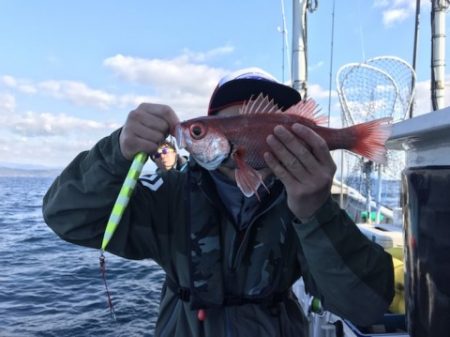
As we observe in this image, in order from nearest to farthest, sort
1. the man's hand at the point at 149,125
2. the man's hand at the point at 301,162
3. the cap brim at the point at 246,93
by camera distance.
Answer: the man's hand at the point at 301,162, the man's hand at the point at 149,125, the cap brim at the point at 246,93

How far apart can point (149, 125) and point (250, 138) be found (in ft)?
1.59

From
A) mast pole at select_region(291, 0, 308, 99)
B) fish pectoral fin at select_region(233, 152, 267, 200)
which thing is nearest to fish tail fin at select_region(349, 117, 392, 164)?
fish pectoral fin at select_region(233, 152, 267, 200)

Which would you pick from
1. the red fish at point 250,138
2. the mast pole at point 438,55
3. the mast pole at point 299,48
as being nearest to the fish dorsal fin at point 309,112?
the red fish at point 250,138

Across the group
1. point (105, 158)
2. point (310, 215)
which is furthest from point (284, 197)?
point (105, 158)

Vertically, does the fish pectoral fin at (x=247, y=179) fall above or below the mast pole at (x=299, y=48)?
below

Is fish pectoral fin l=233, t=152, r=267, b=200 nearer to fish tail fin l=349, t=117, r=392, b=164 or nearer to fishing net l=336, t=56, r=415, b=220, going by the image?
fish tail fin l=349, t=117, r=392, b=164

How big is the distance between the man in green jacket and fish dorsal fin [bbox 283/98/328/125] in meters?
0.16

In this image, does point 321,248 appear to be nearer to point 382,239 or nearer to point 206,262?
point 206,262

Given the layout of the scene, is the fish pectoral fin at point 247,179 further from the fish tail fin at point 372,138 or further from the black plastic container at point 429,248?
the black plastic container at point 429,248

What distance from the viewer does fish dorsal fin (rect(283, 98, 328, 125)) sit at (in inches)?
84.9

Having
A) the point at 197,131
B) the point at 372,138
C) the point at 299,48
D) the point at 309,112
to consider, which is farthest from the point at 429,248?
the point at 299,48

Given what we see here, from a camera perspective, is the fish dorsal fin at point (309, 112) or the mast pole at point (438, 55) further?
the mast pole at point (438, 55)

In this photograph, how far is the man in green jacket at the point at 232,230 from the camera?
2.16 metres

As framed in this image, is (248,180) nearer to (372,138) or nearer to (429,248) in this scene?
(372,138)
